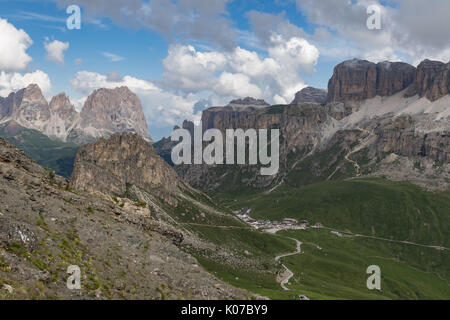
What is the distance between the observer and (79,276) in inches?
1516

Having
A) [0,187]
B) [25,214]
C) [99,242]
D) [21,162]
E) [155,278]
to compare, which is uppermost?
[21,162]

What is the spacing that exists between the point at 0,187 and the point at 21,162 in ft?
57.0

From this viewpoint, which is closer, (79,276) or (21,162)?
(79,276)

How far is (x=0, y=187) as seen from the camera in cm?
4841
